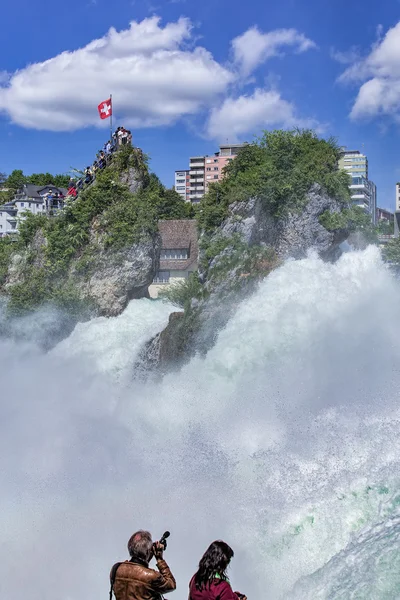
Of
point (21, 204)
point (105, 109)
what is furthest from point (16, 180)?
point (105, 109)

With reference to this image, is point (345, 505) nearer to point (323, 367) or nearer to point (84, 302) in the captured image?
point (323, 367)

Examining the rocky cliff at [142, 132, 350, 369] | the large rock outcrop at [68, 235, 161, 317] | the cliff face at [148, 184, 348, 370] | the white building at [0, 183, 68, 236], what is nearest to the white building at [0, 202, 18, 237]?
the white building at [0, 183, 68, 236]

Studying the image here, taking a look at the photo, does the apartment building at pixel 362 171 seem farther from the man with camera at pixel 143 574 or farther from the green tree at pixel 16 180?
the man with camera at pixel 143 574

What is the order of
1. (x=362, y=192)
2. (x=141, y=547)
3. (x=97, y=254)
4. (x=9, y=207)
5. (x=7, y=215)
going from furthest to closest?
1. (x=362, y=192)
2. (x=7, y=215)
3. (x=9, y=207)
4. (x=97, y=254)
5. (x=141, y=547)

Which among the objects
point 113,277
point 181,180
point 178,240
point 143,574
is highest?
point 181,180

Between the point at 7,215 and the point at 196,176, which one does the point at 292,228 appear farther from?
the point at 196,176

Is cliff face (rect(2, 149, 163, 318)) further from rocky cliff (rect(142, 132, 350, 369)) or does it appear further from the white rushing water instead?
the white rushing water

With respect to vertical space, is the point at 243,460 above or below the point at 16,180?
below
